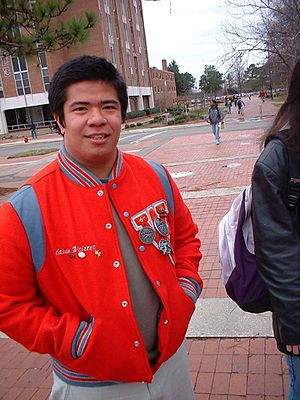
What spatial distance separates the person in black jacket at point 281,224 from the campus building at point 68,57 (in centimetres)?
3938

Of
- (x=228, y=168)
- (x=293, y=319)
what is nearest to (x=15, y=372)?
(x=293, y=319)

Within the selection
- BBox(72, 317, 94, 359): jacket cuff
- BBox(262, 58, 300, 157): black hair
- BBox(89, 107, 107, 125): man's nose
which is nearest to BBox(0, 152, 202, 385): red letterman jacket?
BBox(72, 317, 94, 359): jacket cuff

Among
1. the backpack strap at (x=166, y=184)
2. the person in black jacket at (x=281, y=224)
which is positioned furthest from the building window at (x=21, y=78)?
the person in black jacket at (x=281, y=224)

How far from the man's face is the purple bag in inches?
25.3

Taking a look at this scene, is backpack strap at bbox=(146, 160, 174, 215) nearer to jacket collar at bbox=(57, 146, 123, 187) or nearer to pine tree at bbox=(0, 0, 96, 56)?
jacket collar at bbox=(57, 146, 123, 187)

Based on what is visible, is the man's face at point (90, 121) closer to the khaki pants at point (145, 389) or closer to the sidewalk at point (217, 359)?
the khaki pants at point (145, 389)

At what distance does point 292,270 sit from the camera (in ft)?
5.07

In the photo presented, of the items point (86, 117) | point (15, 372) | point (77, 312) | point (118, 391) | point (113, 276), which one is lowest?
point (15, 372)

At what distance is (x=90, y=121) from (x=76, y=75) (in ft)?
0.60

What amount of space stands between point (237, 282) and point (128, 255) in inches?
21.2

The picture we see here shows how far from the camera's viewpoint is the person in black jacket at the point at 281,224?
153 cm

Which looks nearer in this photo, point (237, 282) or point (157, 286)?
point (157, 286)

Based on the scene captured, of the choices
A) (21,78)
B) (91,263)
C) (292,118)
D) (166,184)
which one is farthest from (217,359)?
(21,78)

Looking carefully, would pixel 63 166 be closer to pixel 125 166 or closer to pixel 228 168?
pixel 125 166
